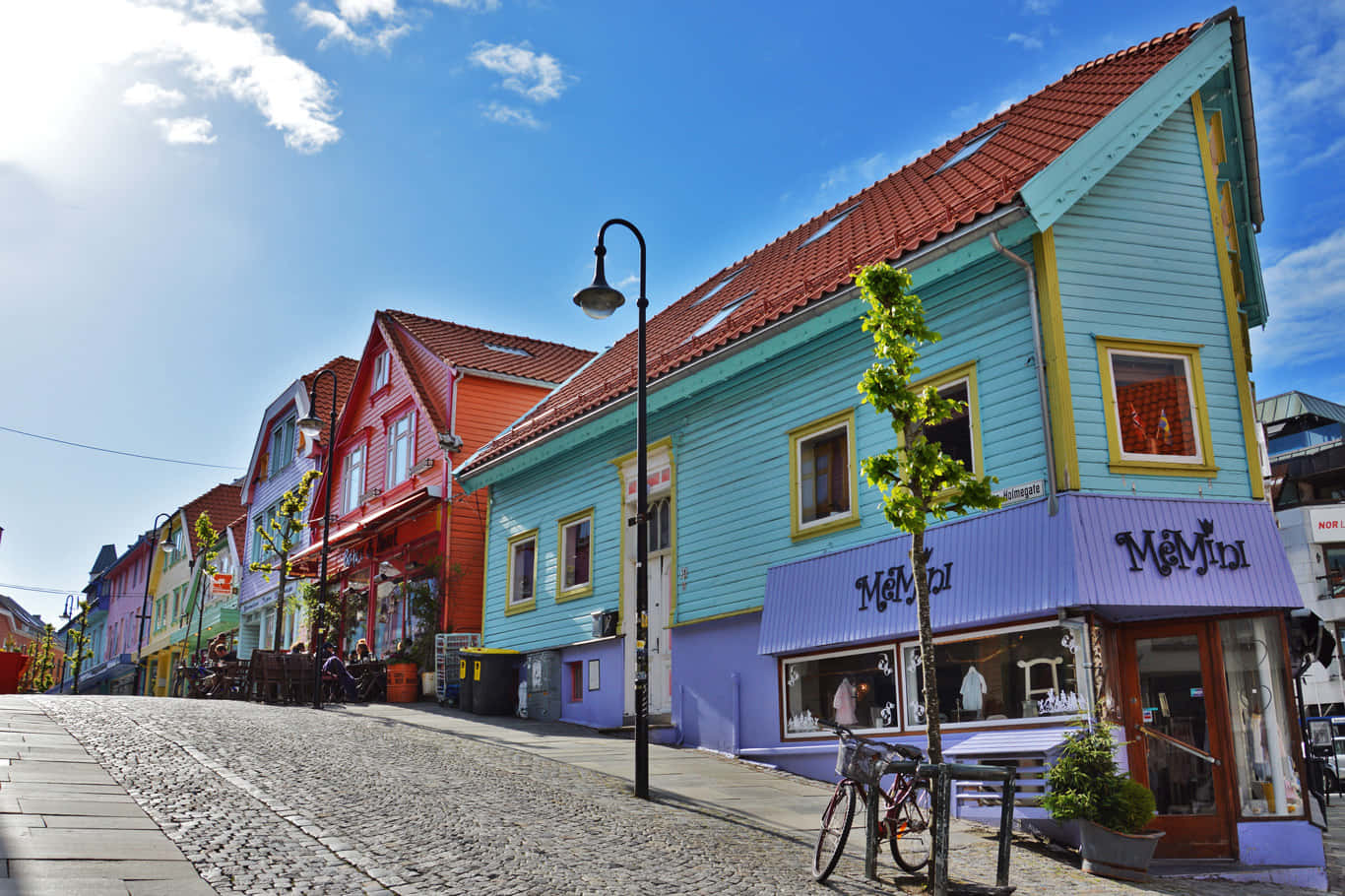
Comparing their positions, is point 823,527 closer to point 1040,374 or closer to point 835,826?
point 1040,374

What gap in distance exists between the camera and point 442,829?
8.74 metres

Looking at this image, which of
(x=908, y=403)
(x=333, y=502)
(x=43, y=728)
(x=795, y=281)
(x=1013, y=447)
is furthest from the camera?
(x=333, y=502)

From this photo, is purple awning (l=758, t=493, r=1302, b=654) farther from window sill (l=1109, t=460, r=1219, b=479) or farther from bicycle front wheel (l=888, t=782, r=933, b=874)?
bicycle front wheel (l=888, t=782, r=933, b=874)

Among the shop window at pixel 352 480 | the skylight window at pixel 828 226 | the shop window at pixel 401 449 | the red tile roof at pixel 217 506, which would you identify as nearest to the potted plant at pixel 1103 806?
the skylight window at pixel 828 226

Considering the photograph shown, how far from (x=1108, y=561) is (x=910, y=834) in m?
3.55

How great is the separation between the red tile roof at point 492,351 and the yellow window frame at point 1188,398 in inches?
706

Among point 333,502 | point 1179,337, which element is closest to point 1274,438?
point 333,502

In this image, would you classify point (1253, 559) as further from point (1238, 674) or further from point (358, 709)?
point (358, 709)

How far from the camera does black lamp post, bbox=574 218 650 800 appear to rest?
439 inches

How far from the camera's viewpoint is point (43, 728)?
12.8m

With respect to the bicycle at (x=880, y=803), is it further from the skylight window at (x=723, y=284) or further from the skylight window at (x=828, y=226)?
the skylight window at (x=723, y=284)

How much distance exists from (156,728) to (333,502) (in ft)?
67.8

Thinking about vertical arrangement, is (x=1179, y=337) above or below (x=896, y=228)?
below

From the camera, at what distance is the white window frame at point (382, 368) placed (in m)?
30.5
